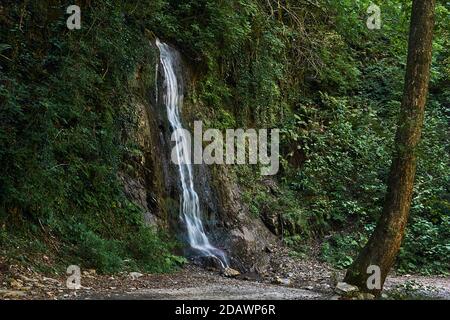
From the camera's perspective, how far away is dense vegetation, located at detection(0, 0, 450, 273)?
790cm

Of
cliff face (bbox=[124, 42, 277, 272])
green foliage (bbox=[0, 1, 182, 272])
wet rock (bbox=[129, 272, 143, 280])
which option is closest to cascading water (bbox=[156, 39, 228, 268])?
cliff face (bbox=[124, 42, 277, 272])

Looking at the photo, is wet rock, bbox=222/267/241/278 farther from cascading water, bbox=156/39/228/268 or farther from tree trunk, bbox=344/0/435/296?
tree trunk, bbox=344/0/435/296

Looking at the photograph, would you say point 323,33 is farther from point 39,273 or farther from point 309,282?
point 39,273

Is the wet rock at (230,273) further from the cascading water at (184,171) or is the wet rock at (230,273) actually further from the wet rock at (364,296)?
the wet rock at (364,296)

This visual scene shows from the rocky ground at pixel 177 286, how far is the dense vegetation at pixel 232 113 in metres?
0.57

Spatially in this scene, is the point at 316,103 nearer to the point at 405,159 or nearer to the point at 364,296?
the point at 405,159

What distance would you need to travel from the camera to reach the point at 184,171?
1135 cm

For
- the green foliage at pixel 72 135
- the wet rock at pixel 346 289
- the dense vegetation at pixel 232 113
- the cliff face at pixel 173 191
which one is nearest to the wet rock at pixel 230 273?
the cliff face at pixel 173 191

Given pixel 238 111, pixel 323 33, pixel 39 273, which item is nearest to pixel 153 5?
pixel 238 111

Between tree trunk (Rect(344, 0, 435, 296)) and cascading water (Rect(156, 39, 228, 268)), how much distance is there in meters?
3.71

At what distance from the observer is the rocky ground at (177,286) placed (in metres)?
6.13

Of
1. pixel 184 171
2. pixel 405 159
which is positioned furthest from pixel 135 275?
pixel 405 159

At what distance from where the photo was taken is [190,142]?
39.3 feet

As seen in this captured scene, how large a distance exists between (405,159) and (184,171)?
544cm
